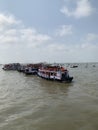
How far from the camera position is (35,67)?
76.9 meters

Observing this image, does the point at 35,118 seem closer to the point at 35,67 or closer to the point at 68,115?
the point at 68,115

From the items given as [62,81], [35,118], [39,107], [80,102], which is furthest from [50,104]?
[62,81]

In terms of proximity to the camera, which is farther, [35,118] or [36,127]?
[35,118]

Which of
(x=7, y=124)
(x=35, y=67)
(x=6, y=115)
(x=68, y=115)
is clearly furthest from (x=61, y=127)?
(x=35, y=67)

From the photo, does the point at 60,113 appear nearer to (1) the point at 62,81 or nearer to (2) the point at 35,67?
(1) the point at 62,81

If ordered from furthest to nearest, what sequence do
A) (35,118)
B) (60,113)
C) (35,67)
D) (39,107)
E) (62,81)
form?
(35,67) < (62,81) < (39,107) < (60,113) < (35,118)

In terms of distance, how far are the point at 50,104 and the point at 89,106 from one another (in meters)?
4.55

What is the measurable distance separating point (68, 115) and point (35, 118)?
127 inches

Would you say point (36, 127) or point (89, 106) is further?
point (89, 106)

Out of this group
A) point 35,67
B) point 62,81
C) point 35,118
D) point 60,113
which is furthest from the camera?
point 35,67

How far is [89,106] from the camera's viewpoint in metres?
24.0

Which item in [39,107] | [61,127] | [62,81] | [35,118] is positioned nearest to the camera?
[61,127]

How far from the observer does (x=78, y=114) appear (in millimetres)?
20547

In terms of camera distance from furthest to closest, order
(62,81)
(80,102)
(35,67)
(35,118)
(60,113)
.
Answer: (35,67)
(62,81)
(80,102)
(60,113)
(35,118)
